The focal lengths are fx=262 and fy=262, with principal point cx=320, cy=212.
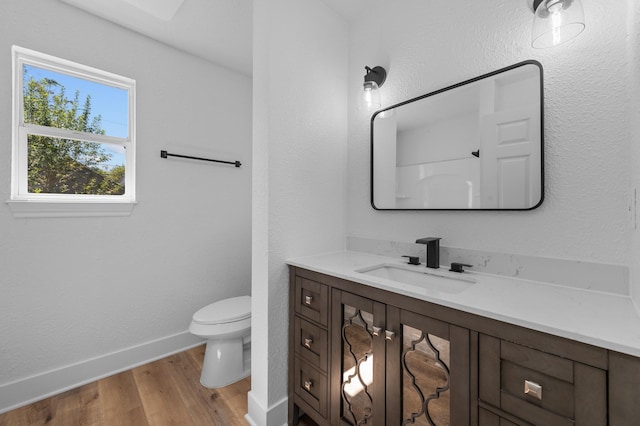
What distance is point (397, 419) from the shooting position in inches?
39.7

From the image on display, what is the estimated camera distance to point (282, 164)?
1494mm

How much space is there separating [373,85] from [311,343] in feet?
5.03

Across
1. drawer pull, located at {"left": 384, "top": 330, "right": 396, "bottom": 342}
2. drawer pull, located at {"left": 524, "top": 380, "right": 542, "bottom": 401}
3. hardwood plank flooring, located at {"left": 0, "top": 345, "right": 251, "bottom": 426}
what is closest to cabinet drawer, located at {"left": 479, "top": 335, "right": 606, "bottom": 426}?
drawer pull, located at {"left": 524, "top": 380, "right": 542, "bottom": 401}

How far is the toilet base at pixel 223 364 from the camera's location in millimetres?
1800

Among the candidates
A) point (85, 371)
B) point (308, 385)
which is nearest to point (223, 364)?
point (308, 385)

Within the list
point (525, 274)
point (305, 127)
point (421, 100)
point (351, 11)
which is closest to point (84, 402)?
point (305, 127)

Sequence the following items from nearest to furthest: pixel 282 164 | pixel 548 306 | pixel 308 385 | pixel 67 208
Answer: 1. pixel 548 306
2. pixel 308 385
3. pixel 282 164
4. pixel 67 208

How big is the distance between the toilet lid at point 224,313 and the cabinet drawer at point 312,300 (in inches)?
25.8

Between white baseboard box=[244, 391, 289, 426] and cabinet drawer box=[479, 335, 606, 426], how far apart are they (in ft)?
3.67

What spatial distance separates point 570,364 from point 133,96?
2.80m

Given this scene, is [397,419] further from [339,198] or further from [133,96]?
[133,96]

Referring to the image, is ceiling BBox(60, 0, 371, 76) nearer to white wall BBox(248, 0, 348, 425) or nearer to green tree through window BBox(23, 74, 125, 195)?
white wall BBox(248, 0, 348, 425)

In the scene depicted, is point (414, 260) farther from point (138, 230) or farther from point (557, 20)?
point (138, 230)

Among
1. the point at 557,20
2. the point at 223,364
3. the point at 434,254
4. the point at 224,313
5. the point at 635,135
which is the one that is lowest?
the point at 223,364
